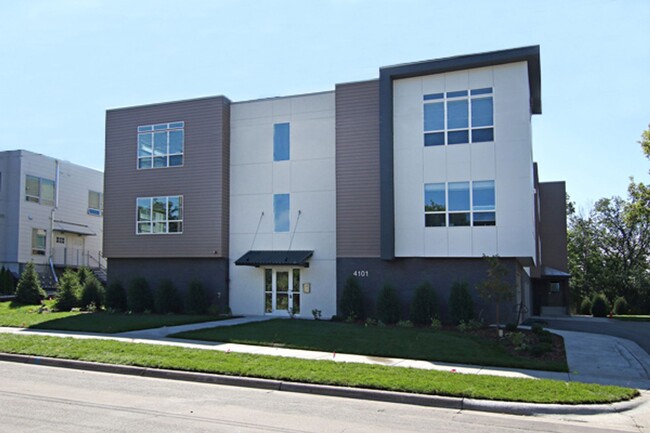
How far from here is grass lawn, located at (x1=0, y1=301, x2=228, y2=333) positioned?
18.4 meters

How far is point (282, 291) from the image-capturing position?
949 inches

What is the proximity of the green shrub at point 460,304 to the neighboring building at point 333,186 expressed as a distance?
778 mm

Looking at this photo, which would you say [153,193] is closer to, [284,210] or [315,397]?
[284,210]

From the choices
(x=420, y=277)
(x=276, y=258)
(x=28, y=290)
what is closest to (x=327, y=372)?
(x=420, y=277)

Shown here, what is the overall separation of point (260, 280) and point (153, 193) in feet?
21.0

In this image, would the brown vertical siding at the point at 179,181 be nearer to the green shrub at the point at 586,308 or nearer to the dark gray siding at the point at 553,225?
the dark gray siding at the point at 553,225

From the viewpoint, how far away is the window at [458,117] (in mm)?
20844

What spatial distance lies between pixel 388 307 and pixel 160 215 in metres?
11.3

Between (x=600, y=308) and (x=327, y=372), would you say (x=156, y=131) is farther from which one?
(x=600, y=308)

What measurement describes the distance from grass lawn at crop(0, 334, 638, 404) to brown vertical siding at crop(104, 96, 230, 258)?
34.6 feet

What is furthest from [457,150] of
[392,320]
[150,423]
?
[150,423]

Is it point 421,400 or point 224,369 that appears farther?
point 224,369

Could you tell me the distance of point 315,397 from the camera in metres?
9.98

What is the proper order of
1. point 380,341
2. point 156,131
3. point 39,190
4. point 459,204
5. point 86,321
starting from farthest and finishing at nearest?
point 39,190
point 156,131
point 459,204
point 86,321
point 380,341
